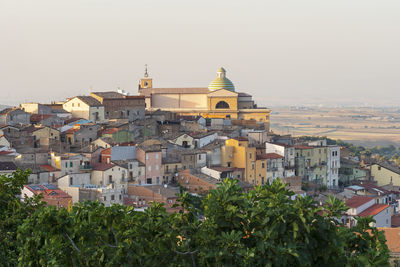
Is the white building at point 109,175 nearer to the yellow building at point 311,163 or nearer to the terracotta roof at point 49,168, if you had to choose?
the terracotta roof at point 49,168

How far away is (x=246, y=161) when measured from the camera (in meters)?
37.6

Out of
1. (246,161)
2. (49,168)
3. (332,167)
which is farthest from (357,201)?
(49,168)

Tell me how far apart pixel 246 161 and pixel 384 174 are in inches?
417

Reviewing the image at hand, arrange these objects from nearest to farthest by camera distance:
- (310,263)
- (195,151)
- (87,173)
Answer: (310,263), (87,173), (195,151)

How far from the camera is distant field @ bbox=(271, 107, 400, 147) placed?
125m

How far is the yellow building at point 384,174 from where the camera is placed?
145 ft

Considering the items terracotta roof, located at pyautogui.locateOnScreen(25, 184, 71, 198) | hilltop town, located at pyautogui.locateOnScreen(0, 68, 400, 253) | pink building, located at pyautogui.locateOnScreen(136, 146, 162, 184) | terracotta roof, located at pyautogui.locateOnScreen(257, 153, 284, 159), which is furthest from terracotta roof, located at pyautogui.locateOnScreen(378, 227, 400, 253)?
terracotta roof, located at pyautogui.locateOnScreen(257, 153, 284, 159)

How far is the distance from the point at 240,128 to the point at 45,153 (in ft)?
52.1

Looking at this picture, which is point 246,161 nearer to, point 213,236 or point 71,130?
point 71,130

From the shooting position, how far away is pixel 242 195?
11711 millimetres

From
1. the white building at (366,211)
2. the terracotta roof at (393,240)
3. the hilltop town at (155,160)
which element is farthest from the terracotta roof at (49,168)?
the terracotta roof at (393,240)

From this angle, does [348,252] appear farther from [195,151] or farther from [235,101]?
[235,101]

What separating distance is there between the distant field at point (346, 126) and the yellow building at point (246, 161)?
255 ft

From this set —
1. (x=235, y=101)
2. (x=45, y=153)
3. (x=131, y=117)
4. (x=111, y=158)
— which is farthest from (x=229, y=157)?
(x=235, y=101)
